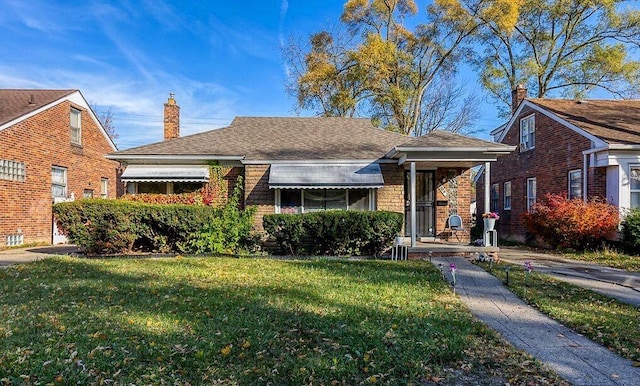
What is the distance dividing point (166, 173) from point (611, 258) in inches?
529

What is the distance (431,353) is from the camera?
152 inches

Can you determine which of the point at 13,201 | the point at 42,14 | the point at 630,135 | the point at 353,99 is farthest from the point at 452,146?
the point at 353,99

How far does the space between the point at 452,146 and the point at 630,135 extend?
645 cm

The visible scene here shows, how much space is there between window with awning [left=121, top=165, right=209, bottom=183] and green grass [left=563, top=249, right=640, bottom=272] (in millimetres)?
11575

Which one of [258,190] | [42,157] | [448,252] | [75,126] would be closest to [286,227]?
[258,190]

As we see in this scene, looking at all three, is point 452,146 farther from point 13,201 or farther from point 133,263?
point 13,201

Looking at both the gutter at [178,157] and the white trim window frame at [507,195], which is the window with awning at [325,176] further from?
the white trim window frame at [507,195]

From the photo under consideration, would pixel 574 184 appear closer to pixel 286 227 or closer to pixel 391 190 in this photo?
pixel 391 190

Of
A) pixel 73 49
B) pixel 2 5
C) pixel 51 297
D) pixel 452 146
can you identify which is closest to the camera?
pixel 51 297

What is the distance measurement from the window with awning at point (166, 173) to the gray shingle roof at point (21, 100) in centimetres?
536

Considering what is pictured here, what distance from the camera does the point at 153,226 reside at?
11.3 meters

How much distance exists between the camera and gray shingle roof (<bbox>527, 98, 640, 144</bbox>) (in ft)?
41.8

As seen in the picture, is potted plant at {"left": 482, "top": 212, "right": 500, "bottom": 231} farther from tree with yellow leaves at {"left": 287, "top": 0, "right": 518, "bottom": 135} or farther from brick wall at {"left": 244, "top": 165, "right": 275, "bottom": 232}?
tree with yellow leaves at {"left": 287, "top": 0, "right": 518, "bottom": 135}

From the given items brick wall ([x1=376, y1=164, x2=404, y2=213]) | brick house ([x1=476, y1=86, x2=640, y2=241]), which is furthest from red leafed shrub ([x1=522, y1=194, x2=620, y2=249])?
brick wall ([x1=376, y1=164, x2=404, y2=213])
